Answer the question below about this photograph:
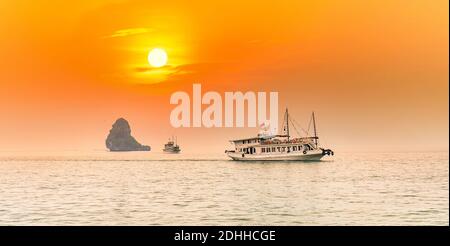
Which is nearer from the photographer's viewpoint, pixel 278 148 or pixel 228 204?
pixel 228 204

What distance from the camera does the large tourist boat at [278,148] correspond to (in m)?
102

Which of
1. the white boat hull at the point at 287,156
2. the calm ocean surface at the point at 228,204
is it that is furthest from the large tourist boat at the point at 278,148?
the calm ocean surface at the point at 228,204

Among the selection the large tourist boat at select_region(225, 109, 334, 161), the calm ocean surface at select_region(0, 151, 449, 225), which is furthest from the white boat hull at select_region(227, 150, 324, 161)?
the calm ocean surface at select_region(0, 151, 449, 225)

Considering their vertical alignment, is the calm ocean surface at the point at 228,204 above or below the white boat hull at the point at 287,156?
below

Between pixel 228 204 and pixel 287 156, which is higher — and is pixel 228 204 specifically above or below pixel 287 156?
below

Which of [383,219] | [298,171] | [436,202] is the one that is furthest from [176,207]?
[298,171]

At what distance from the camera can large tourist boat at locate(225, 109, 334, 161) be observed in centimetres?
10219

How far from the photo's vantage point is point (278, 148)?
105 metres

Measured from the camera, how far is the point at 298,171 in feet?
270

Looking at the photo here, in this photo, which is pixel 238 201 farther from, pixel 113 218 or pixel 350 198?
pixel 113 218

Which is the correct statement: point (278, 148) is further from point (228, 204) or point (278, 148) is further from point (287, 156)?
point (228, 204)

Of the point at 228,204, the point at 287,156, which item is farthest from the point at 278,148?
the point at 228,204

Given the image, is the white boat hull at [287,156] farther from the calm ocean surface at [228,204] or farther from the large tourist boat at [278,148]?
the calm ocean surface at [228,204]

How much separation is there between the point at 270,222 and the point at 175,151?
160940 mm
